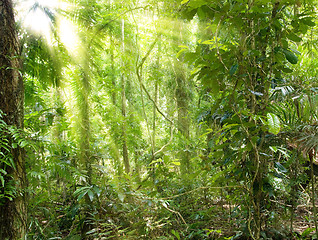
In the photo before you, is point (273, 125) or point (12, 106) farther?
point (12, 106)

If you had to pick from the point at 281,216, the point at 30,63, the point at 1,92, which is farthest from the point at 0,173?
the point at 281,216

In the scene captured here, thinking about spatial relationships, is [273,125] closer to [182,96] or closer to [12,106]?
[12,106]

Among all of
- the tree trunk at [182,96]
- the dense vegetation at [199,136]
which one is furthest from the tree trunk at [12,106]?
the tree trunk at [182,96]

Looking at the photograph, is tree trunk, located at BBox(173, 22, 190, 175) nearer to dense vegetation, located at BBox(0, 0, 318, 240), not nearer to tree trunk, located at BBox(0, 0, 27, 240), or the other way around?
dense vegetation, located at BBox(0, 0, 318, 240)

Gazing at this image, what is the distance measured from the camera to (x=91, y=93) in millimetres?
2580

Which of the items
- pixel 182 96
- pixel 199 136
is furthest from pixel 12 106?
pixel 182 96

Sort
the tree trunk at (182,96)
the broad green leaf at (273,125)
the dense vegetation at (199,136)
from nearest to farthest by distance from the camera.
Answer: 1. the broad green leaf at (273,125)
2. the dense vegetation at (199,136)
3. the tree trunk at (182,96)

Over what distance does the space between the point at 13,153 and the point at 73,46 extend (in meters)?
1.29

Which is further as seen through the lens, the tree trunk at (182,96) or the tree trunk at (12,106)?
the tree trunk at (182,96)

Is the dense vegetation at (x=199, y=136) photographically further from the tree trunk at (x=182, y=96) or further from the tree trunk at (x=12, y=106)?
the tree trunk at (x=182, y=96)

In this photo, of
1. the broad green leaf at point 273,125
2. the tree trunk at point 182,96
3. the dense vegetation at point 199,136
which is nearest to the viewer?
the broad green leaf at point 273,125

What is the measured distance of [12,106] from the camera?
1.72 metres

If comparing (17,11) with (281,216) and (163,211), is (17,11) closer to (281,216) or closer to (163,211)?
(163,211)

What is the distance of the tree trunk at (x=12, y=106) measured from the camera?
1613 millimetres
